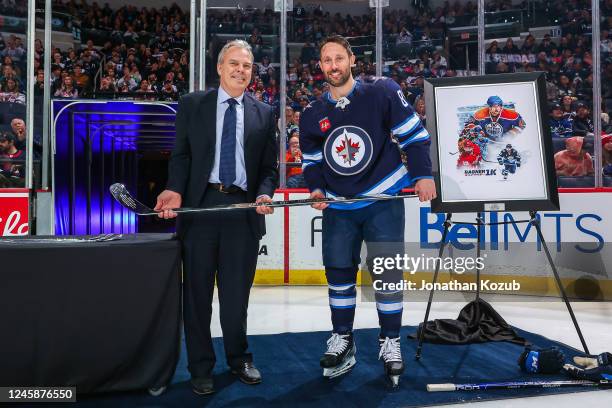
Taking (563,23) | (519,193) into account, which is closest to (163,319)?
(519,193)

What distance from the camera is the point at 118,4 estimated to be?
10.8 meters

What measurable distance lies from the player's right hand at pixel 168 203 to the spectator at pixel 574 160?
3.79 meters

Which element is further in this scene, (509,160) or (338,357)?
(509,160)

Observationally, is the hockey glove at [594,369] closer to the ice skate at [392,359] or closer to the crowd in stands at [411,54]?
the ice skate at [392,359]

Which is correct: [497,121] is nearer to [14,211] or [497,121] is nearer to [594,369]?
[594,369]

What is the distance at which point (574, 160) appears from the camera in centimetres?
475

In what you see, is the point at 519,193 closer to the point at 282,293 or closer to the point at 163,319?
the point at 163,319

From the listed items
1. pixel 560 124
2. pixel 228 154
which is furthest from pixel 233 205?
pixel 560 124

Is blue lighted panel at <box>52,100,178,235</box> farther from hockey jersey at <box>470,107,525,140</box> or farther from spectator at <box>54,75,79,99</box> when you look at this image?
hockey jersey at <box>470,107,525,140</box>

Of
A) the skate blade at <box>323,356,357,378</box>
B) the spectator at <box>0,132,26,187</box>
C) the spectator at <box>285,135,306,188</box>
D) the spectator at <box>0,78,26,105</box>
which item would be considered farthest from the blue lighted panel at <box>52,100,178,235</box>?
the skate blade at <box>323,356,357,378</box>

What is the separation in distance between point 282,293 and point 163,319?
2615 mm

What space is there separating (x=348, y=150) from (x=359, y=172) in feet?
0.35

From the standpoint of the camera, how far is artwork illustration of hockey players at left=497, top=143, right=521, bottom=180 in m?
2.61

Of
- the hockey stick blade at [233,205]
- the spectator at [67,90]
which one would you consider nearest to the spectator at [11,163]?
the spectator at [67,90]
